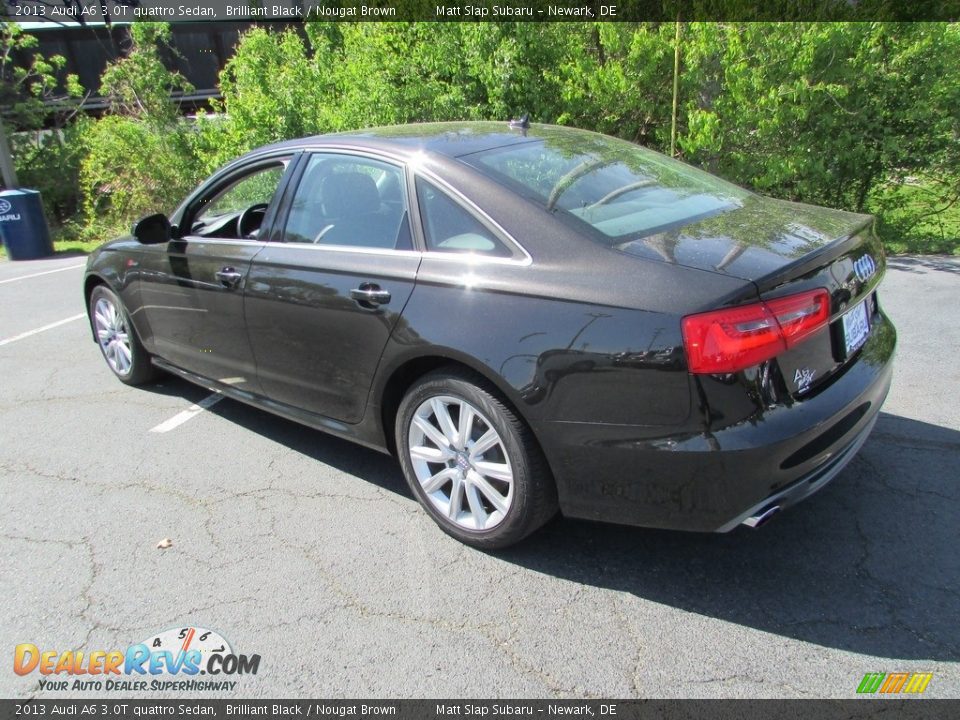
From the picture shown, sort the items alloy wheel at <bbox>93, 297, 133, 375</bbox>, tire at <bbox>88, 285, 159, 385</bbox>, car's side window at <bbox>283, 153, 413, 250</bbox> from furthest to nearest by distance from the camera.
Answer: alloy wheel at <bbox>93, 297, 133, 375</bbox> → tire at <bbox>88, 285, 159, 385</bbox> → car's side window at <bbox>283, 153, 413, 250</bbox>

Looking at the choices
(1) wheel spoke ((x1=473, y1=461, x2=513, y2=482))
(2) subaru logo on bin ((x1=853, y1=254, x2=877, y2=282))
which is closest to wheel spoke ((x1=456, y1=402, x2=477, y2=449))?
(1) wheel spoke ((x1=473, y1=461, x2=513, y2=482))

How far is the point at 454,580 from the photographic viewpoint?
9.37ft

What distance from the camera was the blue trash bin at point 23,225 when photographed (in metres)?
12.1

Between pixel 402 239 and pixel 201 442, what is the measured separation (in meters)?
1.97

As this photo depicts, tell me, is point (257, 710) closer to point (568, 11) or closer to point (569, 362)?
point (569, 362)

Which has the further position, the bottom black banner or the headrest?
the headrest

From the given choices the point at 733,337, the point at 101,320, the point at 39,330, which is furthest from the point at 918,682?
the point at 39,330

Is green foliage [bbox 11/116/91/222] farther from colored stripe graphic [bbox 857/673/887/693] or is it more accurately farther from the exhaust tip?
colored stripe graphic [bbox 857/673/887/693]

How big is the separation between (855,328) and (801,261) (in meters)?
Answer: 0.46

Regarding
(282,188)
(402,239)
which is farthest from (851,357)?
(282,188)

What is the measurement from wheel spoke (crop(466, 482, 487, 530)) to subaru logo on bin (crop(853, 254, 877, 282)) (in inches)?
64.7

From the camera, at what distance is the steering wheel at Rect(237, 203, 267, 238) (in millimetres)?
4168

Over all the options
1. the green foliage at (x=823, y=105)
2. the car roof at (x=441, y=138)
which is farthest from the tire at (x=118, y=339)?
the green foliage at (x=823, y=105)

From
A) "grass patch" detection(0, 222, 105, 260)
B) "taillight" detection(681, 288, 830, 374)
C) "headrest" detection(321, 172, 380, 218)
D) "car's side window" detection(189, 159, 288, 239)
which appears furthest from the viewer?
"grass patch" detection(0, 222, 105, 260)
